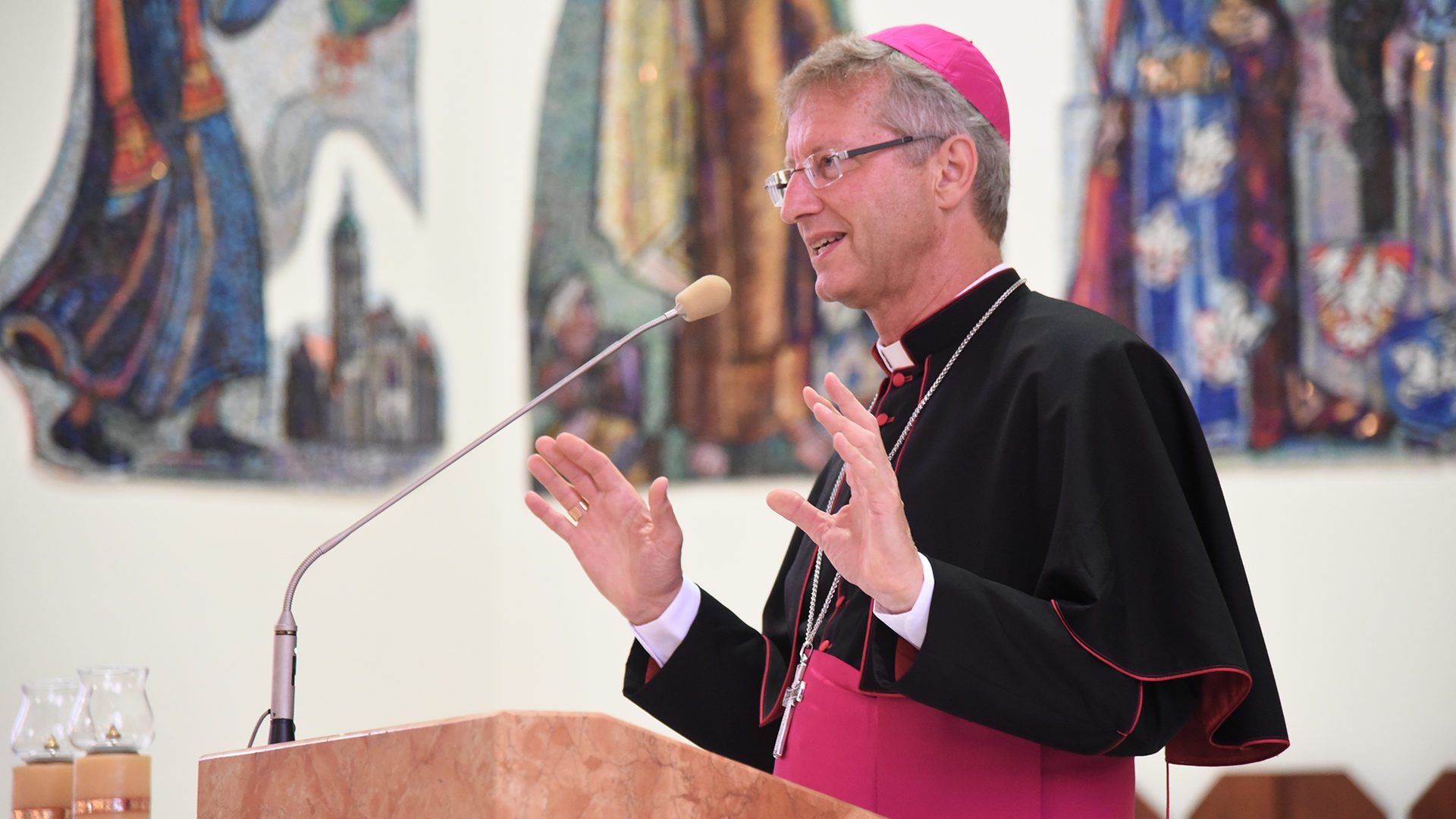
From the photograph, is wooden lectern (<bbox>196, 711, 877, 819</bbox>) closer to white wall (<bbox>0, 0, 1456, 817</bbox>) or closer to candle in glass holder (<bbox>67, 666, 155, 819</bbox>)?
candle in glass holder (<bbox>67, 666, 155, 819</bbox>)

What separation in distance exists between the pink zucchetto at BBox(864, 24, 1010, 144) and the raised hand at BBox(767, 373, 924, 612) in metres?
0.91

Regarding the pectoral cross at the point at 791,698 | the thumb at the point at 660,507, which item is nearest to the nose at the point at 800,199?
the thumb at the point at 660,507

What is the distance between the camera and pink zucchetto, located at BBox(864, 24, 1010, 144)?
2.58m

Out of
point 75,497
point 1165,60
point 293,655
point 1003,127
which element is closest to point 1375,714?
point 1165,60

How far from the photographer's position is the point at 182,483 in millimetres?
4590

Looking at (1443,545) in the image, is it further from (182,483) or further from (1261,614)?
(182,483)

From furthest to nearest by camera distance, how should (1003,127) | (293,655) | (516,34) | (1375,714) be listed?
Result: (516,34) < (1375,714) < (1003,127) < (293,655)

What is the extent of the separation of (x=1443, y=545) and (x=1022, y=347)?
2.44m

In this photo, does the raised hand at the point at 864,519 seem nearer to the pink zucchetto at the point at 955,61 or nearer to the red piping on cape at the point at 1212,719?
the red piping on cape at the point at 1212,719

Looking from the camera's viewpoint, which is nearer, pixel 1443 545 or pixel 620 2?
pixel 1443 545

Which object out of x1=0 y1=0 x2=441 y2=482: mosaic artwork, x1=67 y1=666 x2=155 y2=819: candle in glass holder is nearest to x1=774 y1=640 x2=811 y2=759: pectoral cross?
x1=67 y1=666 x2=155 y2=819: candle in glass holder

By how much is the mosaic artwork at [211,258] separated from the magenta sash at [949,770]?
305 centimetres

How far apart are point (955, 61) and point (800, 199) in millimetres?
373

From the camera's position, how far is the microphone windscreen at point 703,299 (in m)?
2.50
